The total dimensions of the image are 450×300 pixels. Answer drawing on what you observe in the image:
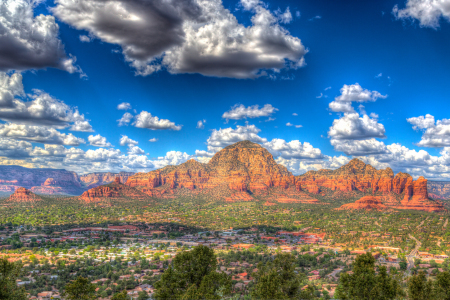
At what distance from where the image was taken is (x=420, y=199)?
17675 centimetres

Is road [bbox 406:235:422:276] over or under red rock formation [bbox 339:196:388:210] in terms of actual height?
under

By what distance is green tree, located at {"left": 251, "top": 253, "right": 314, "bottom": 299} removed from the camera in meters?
29.6

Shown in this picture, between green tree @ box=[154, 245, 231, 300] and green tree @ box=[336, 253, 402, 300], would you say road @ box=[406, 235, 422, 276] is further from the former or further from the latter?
green tree @ box=[154, 245, 231, 300]

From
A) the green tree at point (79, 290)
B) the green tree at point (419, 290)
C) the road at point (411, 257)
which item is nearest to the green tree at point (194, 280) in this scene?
the green tree at point (79, 290)

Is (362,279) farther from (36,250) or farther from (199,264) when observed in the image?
(36,250)

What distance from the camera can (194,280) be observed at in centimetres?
3309

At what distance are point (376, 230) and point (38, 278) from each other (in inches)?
4506

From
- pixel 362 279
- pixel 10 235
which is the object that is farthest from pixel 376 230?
pixel 10 235

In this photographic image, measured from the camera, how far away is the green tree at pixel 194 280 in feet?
96.7

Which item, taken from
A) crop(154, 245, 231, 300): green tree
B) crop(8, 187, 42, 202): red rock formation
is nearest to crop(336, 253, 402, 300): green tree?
crop(154, 245, 231, 300): green tree

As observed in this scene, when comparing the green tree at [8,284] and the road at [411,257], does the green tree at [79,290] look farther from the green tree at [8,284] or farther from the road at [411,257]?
the road at [411,257]

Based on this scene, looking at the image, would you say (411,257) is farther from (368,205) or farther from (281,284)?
(368,205)

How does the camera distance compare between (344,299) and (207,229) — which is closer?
(344,299)

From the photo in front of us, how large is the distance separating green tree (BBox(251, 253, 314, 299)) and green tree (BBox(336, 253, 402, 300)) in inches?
158
